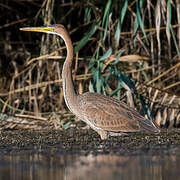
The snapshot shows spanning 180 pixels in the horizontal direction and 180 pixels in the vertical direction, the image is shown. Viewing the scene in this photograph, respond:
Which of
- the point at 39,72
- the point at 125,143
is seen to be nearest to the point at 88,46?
the point at 39,72

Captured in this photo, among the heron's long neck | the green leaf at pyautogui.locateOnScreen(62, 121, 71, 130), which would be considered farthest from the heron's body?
the green leaf at pyautogui.locateOnScreen(62, 121, 71, 130)

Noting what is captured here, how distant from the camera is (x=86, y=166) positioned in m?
3.78

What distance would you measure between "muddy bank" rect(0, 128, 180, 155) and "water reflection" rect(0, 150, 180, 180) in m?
0.30

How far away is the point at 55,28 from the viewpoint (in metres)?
6.29

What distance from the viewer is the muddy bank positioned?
182 inches

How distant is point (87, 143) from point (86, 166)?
58.9 inches

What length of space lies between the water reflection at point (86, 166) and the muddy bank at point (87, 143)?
30 cm

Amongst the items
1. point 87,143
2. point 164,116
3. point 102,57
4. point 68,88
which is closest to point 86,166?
point 87,143

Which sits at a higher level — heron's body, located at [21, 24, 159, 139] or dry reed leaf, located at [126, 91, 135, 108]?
dry reed leaf, located at [126, 91, 135, 108]

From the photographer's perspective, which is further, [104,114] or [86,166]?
[104,114]

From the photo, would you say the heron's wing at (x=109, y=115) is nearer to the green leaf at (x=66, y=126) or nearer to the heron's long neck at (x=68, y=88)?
the heron's long neck at (x=68, y=88)

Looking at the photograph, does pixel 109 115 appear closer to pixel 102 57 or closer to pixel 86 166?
pixel 102 57

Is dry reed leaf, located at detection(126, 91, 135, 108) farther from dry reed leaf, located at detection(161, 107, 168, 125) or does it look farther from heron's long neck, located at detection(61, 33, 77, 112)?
heron's long neck, located at detection(61, 33, 77, 112)

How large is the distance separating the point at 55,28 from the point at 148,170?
323 cm
